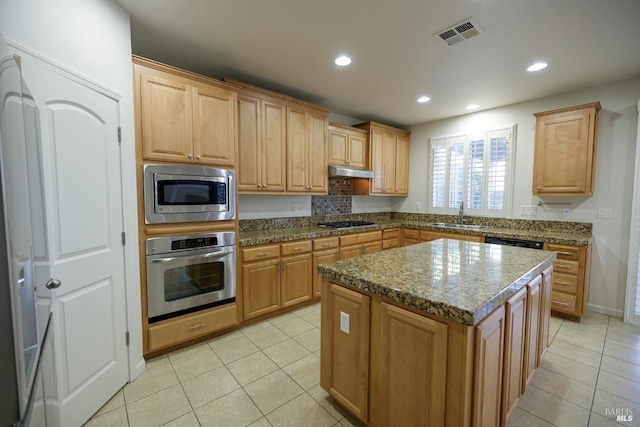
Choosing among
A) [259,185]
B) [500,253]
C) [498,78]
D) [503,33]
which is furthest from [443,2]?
[259,185]

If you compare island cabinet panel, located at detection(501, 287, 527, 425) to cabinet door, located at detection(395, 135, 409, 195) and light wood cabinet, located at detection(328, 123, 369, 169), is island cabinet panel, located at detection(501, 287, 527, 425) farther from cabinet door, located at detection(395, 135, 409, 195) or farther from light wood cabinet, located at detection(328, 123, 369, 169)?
cabinet door, located at detection(395, 135, 409, 195)

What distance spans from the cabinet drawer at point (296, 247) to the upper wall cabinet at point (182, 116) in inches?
41.8

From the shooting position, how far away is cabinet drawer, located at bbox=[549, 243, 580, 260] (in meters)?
2.86

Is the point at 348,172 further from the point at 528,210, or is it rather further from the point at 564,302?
the point at 564,302

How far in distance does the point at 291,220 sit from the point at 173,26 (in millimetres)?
2389

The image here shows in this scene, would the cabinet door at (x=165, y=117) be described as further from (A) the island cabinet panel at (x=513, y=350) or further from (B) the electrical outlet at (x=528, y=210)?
(B) the electrical outlet at (x=528, y=210)

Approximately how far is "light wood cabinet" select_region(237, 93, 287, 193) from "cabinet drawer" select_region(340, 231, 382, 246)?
1.07 metres

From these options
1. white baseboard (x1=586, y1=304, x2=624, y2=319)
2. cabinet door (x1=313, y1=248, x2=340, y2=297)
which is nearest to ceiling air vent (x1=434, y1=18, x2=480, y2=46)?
cabinet door (x1=313, y1=248, x2=340, y2=297)

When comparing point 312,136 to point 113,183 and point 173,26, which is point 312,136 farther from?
point 113,183

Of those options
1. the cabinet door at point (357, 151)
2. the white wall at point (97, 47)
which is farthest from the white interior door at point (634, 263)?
the white wall at point (97, 47)

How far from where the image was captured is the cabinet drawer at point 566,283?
2.87m

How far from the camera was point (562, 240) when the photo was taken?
2902 millimetres

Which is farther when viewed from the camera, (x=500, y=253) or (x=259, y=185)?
(x=259, y=185)

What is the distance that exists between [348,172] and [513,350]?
2757 millimetres
